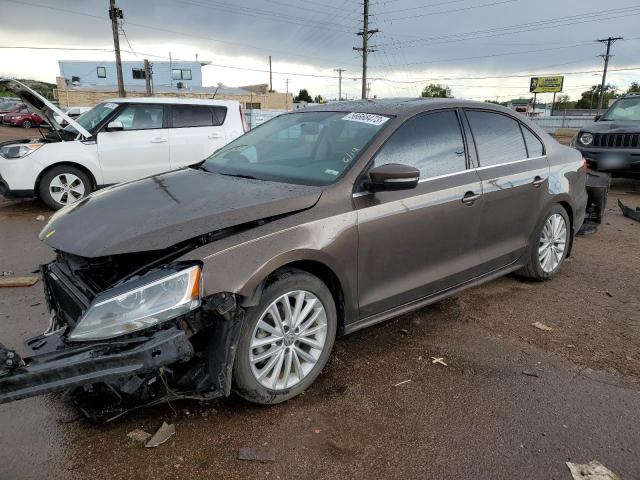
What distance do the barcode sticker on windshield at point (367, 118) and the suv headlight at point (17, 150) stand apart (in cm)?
599

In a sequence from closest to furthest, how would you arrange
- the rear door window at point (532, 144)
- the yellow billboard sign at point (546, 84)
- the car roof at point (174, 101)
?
the rear door window at point (532, 144)
the car roof at point (174, 101)
the yellow billboard sign at point (546, 84)

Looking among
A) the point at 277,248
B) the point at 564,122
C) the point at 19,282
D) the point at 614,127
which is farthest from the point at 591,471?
the point at 564,122

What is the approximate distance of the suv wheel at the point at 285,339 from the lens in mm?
2650

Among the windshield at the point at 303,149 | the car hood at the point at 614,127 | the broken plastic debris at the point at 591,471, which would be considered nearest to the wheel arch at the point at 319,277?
the windshield at the point at 303,149

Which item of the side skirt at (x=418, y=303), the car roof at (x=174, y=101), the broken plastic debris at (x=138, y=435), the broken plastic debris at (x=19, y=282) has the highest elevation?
the car roof at (x=174, y=101)

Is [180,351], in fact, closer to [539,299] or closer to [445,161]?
[445,161]

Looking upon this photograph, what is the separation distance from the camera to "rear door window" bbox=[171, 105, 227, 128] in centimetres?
866

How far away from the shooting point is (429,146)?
Result: 3652mm

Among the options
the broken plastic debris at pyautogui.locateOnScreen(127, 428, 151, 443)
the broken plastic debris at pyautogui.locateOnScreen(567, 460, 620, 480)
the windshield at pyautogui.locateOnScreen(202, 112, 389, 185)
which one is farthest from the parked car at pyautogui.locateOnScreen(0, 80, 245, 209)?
the broken plastic debris at pyautogui.locateOnScreen(567, 460, 620, 480)

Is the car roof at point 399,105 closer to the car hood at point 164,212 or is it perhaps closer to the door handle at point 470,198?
the door handle at point 470,198

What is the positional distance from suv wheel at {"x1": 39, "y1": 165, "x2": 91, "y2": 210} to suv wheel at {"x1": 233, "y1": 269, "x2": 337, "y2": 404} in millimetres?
6278

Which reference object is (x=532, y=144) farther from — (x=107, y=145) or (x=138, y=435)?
(x=107, y=145)

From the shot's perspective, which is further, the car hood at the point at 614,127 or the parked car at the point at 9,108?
the parked car at the point at 9,108

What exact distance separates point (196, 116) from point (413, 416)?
7309mm
